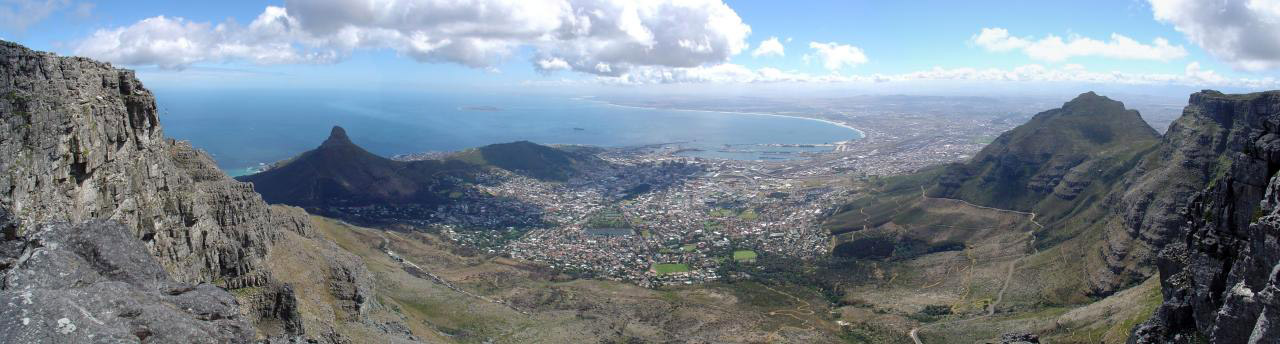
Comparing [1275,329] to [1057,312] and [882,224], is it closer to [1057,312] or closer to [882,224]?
[1057,312]

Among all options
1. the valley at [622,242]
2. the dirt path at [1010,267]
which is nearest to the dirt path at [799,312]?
the valley at [622,242]

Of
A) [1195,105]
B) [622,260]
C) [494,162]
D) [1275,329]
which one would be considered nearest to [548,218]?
[622,260]

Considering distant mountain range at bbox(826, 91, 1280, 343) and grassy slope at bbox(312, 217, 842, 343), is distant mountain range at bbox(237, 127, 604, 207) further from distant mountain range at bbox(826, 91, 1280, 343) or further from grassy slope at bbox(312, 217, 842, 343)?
distant mountain range at bbox(826, 91, 1280, 343)

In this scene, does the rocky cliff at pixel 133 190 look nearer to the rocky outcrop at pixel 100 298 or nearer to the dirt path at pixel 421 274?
the rocky outcrop at pixel 100 298

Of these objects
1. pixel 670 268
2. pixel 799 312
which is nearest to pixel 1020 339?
pixel 799 312

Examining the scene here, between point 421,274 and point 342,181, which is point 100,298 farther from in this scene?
point 342,181

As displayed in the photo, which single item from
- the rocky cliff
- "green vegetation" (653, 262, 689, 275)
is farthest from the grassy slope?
the rocky cliff
